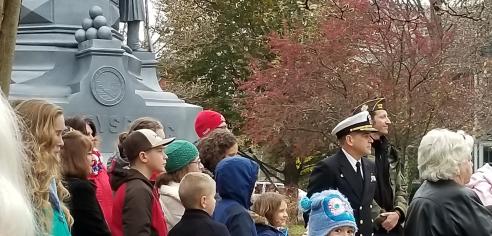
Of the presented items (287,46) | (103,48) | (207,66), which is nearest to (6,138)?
(103,48)

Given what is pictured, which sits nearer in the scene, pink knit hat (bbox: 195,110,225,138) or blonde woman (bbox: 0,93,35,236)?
blonde woman (bbox: 0,93,35,236)

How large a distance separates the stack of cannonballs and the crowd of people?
7.98 ft

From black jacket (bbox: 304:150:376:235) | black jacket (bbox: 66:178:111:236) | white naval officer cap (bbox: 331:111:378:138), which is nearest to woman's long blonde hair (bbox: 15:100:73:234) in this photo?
black jacket (bbox: 66:178:111:236)

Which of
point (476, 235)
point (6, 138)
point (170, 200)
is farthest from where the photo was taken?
point (170, 200)

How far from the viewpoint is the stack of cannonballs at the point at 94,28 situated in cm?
879

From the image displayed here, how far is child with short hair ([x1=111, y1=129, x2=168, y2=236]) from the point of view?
5426mm

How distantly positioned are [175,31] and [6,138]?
25.5 metres

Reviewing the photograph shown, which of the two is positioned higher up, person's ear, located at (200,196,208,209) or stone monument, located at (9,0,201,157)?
stone monument, located at (9,0,201,157)

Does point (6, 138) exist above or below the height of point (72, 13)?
below

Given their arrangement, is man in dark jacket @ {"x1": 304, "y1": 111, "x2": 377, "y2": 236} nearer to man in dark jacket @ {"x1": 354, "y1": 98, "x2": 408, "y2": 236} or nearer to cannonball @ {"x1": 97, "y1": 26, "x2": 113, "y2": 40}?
man in dark jacket @ {"x1": 354, "y1": 98, "x2": 408, "y2": 236}

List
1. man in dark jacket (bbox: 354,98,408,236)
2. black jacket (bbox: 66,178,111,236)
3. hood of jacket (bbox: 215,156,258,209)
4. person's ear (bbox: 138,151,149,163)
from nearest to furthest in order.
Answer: black jacket (bbox: 66,178,111,236)
person's ear (bbox: 138,151,149,163)
hood of jacket (bbox: 215,156,258,209)
man in dark jacket (bbox: 354,98,408,236)

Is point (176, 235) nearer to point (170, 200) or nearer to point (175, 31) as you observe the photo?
point (170, 200)

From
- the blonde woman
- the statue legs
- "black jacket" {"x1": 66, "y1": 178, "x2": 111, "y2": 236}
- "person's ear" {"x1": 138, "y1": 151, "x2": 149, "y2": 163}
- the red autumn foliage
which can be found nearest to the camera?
the blonde woman

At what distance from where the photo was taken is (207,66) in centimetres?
2631
